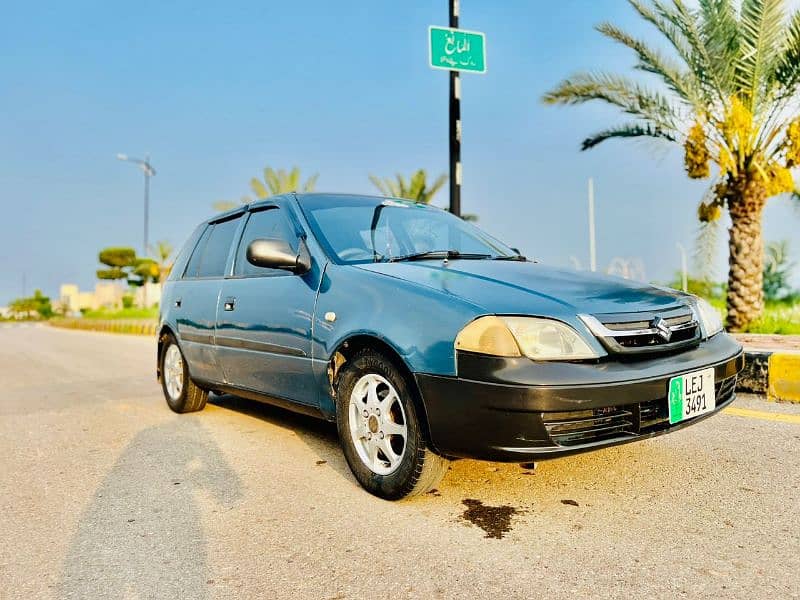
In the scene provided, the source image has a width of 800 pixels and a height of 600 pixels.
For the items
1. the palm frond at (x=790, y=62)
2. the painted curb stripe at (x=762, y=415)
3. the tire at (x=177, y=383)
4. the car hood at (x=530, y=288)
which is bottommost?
the painted curb stripe at (x=762, y=415)

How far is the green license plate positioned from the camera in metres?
2.74

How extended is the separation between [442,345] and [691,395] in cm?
112

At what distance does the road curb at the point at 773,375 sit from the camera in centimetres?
500

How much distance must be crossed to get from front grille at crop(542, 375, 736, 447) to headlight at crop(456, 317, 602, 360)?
0.74 ft

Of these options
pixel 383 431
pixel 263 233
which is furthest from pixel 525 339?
pixel 263 233

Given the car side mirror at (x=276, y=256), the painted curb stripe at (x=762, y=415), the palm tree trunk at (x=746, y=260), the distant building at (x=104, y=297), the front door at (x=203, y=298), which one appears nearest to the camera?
the car side mirror at (x=276, y=256)

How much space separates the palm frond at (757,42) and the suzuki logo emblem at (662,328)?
8.38 meters

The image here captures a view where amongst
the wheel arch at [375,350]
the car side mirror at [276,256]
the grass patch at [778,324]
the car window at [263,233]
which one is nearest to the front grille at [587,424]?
the wheel arch at [375,350]

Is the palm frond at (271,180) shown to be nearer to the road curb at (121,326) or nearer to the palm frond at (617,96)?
the road curb at (121,326)

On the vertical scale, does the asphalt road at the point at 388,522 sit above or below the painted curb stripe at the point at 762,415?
below

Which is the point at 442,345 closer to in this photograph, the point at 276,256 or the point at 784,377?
the point at 276,256

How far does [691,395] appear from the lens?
2.84 metres

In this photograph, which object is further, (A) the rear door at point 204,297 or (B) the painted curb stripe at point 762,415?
(A) the rear door at point 204,297

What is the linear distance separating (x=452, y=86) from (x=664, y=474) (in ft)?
24.3
